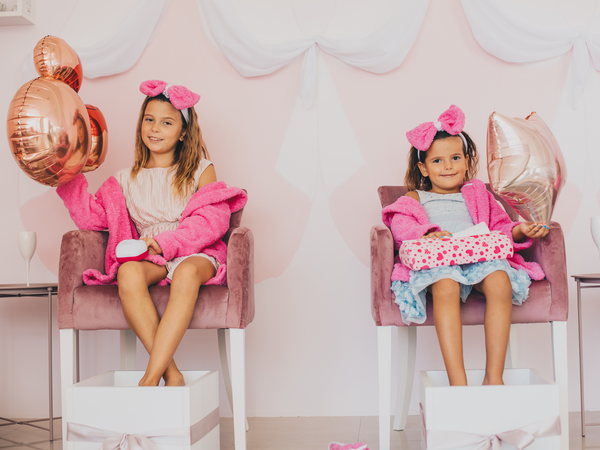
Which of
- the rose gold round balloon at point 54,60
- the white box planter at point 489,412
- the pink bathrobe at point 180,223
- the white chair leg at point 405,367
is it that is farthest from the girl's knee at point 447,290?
the rose gold round balloon at point 54,60

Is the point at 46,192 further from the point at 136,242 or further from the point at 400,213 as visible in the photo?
the point at 400,213

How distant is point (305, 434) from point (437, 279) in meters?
0.71

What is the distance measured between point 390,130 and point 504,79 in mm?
466

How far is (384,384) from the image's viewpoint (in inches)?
55.1

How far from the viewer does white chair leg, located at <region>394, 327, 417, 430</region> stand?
1.69 meters

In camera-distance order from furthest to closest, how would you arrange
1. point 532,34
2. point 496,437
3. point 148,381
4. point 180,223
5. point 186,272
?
point 532,34, point 180,223, point 186,272, point 148,381, point 496,437

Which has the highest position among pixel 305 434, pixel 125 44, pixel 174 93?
pixel 125 44

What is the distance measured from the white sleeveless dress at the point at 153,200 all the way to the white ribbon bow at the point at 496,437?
0.98 meters

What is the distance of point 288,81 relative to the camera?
2004 mm

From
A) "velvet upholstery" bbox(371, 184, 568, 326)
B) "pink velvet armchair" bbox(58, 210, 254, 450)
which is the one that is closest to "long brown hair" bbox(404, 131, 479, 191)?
"velvet upholstery" bbox(371, 184, 568, 326)

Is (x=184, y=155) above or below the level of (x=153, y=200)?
above

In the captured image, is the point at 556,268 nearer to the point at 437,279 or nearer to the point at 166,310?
the point at 437,279

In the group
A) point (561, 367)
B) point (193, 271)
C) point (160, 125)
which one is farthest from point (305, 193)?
point (561, 367)

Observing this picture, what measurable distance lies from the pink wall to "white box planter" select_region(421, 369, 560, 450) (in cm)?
74
